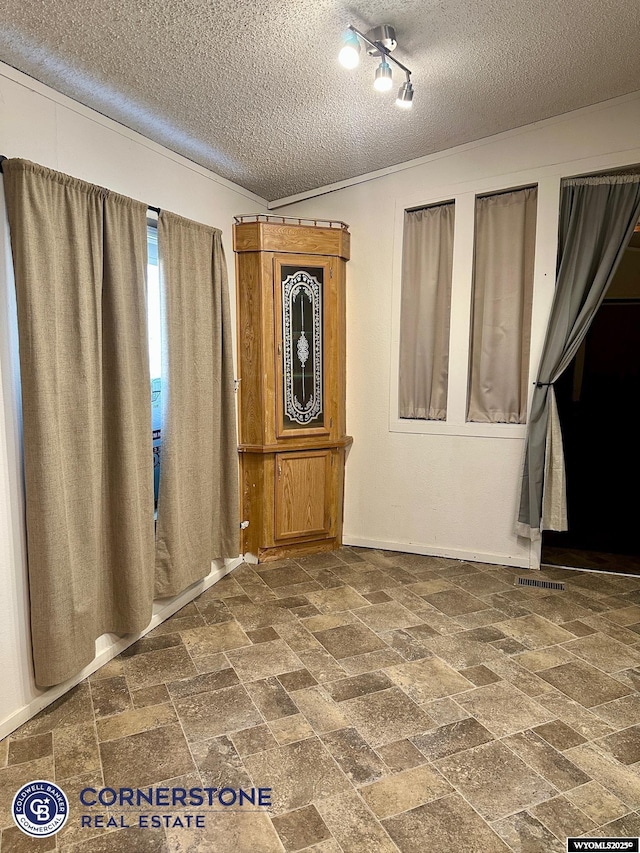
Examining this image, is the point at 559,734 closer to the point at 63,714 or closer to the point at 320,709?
the point at 320,709

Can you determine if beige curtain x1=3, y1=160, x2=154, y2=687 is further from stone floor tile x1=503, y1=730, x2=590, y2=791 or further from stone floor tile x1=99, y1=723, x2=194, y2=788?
stone floor tile x1=503, y1=730, x2=590, y2=791

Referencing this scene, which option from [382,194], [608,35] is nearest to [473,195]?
[382,194]

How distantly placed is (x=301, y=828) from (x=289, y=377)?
268 centimetres

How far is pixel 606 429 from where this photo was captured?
4.22 m

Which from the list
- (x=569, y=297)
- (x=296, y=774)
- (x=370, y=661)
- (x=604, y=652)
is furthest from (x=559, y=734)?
(x=569, y=297)

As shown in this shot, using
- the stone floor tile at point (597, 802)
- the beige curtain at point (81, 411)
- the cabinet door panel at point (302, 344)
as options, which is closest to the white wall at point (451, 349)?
the cabinet door panel at point (302, 344)

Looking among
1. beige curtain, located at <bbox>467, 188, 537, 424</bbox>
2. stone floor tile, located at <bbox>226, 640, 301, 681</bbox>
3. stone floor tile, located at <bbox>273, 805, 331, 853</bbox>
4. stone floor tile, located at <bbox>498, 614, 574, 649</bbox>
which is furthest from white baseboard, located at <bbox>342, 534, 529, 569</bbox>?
stone floor tile, located at <bbox>273, 805, 331, 853</bbox>

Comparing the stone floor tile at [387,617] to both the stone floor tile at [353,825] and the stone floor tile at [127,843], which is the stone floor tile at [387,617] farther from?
the stone floor tile at [127,843]

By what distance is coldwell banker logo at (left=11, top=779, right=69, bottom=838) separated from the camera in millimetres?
1698

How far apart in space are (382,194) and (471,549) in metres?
2.63

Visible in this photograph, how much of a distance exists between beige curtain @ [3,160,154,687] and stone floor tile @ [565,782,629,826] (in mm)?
1966

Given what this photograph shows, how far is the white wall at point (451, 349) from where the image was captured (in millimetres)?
3391

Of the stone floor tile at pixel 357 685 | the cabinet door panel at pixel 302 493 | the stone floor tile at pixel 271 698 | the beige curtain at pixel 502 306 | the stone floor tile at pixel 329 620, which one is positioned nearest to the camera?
the stone floor tile at pixel 271 698

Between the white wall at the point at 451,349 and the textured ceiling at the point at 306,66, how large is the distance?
9.5 inches
